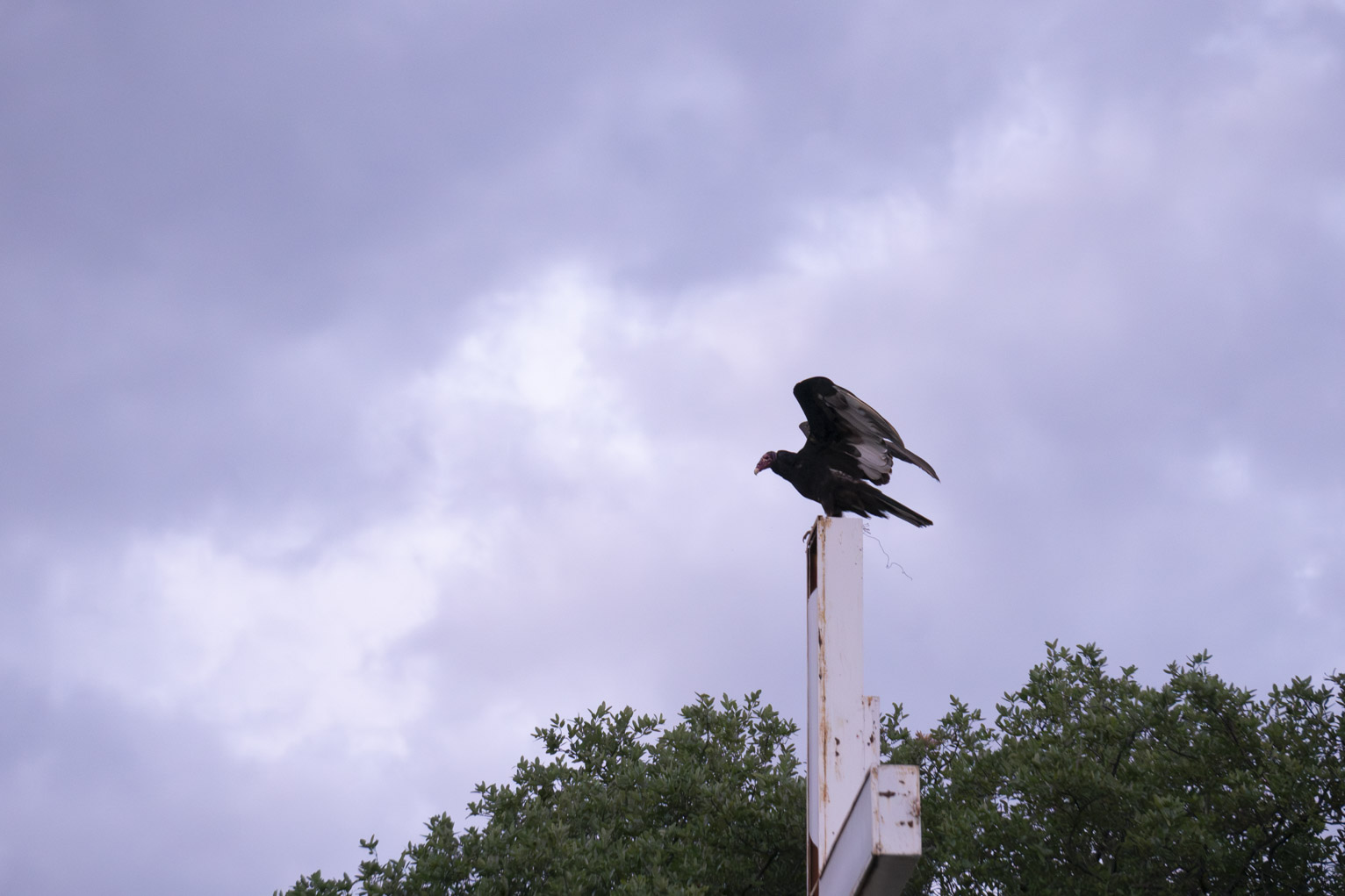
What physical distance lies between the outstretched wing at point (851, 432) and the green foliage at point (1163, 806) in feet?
8.78

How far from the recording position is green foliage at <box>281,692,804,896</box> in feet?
24.8

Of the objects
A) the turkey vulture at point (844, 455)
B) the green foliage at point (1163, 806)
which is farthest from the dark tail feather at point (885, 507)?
the green foliage at point (1163, 806)

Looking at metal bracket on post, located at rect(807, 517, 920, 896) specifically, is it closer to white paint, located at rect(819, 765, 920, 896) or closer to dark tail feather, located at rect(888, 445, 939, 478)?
white paint, located at rect(819, 765, 920, 896)

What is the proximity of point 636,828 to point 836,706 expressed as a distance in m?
5.83

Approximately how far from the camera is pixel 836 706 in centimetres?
280

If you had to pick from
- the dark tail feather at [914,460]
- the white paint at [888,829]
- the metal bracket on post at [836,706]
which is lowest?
the white paint at [888,829]

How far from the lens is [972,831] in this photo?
708 cm

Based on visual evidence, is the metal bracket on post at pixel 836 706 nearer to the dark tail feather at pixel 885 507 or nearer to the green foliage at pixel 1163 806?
the dark tail feather at pixel 885 507

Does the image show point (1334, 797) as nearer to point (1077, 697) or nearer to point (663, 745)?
point (1077, 697)

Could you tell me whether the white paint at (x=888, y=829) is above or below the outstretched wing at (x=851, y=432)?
below

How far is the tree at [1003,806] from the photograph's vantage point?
690cm

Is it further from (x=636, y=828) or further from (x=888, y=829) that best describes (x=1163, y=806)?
(x=888, y=829)

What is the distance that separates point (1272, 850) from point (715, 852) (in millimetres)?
3542

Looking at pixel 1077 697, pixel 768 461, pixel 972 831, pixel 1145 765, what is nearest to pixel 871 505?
pixel 768 461
